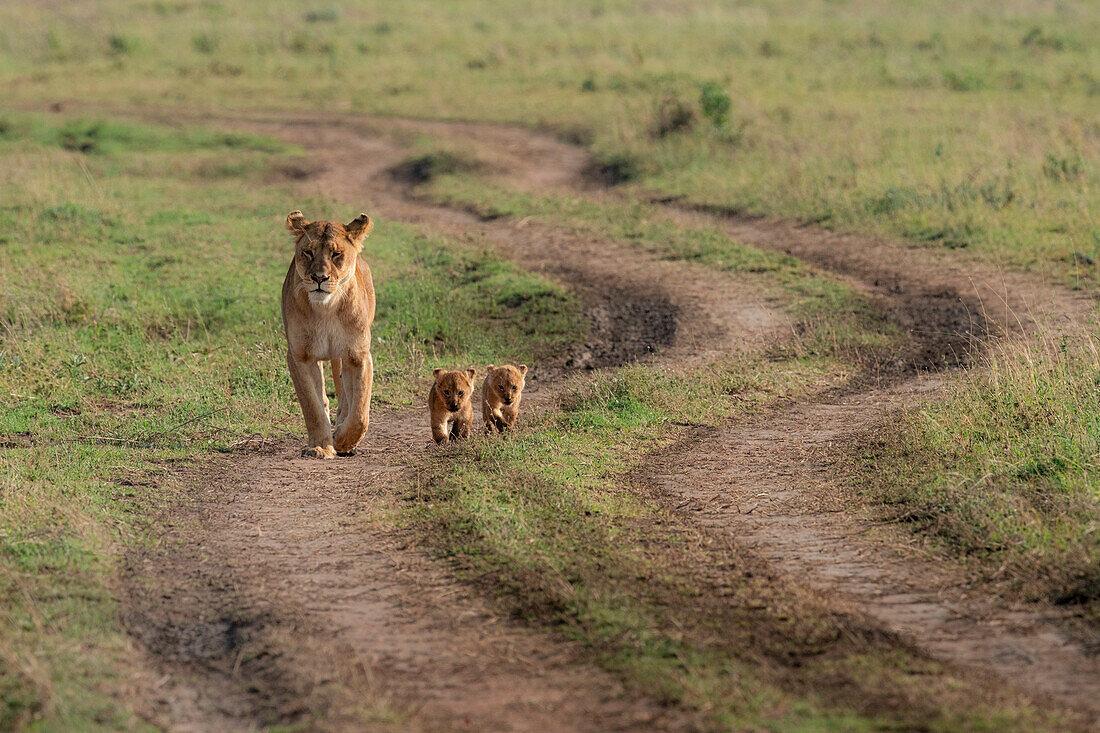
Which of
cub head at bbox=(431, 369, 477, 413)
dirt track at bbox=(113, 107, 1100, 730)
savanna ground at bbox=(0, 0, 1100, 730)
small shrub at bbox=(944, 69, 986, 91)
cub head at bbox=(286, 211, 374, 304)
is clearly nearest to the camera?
dirt track at bbox=(113, 107, 1100, 730)

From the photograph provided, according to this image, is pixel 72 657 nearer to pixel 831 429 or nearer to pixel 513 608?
pixel 513 608

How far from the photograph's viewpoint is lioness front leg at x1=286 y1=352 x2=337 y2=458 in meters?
7.62

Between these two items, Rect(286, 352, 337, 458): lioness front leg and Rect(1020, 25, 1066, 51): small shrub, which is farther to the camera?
Rect(1020, 25, 1066, 51): small shrub

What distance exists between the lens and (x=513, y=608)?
5.24 meters

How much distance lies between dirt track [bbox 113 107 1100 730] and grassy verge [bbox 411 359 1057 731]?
0.16m

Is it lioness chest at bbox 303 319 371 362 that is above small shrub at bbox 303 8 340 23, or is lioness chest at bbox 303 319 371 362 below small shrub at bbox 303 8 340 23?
below

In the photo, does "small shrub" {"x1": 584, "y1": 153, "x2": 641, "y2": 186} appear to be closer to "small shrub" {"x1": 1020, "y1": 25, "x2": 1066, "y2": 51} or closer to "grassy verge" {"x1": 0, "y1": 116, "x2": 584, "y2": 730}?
"grassy verge" {"x1": 0, "y1": 116, "x2": 584, "y2": 730}

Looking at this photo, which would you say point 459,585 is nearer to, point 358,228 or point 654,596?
point 654,596

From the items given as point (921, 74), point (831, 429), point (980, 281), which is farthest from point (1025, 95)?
point (831, 429)

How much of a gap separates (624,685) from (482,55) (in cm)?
2603

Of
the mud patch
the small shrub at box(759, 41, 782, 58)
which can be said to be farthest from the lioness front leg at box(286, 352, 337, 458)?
the small shrub at box(759, 41, 782, 58)

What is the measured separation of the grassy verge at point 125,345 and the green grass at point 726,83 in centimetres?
530

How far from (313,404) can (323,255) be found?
3.23 ft

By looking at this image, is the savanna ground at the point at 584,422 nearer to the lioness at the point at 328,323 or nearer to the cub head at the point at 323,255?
the lioness at the point at 328,323
